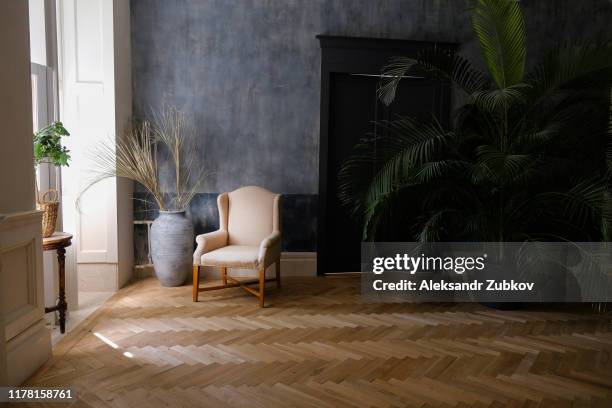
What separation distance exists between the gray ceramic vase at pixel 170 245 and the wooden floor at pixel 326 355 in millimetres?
330

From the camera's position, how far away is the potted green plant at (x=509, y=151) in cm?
297

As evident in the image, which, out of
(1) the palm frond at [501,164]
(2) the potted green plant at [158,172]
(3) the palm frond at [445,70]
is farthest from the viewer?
(2) the potted green plant at [158,172]

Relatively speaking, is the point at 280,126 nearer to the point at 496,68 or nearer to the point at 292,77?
the point at 292,77

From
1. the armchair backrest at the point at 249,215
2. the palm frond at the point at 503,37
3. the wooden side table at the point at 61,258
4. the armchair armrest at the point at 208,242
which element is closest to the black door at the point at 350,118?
the armchair backrest at the point at 249,215

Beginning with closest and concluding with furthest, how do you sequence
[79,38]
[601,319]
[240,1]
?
1. [601,319]
2. [79,38]
3. [240,1]

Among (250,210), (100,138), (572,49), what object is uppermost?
(572,49)

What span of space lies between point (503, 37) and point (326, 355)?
2.48 metres

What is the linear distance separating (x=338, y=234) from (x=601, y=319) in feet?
7.44

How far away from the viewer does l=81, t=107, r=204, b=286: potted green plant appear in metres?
3.63

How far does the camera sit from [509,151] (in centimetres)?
310

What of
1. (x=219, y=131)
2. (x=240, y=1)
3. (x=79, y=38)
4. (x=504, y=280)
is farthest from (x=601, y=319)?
(x=79, y=38)

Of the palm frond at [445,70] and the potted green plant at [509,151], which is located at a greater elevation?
the palm frond at [445,70]

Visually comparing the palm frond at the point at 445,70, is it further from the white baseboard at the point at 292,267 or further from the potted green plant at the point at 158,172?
the potted green plant at the point at 158,172

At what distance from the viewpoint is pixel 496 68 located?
3105mm
